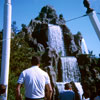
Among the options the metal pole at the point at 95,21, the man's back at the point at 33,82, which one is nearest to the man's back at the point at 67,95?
the metal pole at the point at 95,21

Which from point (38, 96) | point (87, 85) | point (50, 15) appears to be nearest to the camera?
point (38, 96)

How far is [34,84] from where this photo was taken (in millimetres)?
3053

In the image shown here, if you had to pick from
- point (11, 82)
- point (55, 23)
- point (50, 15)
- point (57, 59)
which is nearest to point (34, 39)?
point (57, 59)

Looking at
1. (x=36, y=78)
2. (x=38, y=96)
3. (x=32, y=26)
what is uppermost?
(x=32, y=26)

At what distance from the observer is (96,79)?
80.8 feet

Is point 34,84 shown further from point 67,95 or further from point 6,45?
point 6,45

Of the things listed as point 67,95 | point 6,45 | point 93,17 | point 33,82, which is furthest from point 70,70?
point 33,82

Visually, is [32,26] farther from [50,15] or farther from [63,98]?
[63,98]

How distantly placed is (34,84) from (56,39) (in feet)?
89.5

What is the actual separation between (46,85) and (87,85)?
69.2 ft

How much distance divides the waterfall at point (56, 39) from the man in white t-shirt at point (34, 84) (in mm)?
Result: 25877

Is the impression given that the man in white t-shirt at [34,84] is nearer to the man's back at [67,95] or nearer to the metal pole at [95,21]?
the man's back at [67,95]

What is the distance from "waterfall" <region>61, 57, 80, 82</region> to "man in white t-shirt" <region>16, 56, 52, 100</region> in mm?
21217

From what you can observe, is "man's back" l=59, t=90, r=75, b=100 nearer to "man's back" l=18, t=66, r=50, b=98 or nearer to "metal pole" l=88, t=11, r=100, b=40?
"metal pole" l=88, t=11, r=100, b=40
